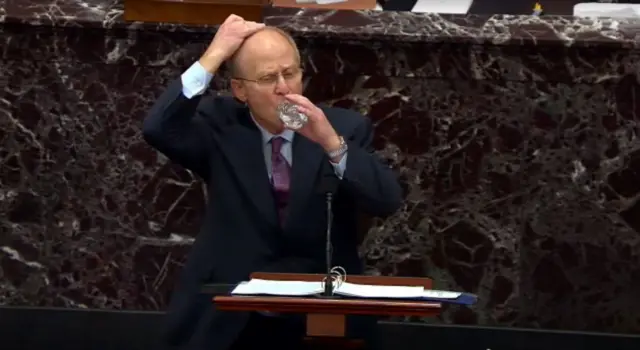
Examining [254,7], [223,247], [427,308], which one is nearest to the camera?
[427,308]

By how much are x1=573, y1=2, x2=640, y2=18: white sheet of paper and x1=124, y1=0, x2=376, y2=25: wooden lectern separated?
1279mm

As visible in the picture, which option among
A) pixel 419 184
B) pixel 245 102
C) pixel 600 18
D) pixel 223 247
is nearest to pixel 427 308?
pixel 223 247

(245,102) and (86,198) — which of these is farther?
(86,198)

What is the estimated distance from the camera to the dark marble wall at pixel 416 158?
414 cm

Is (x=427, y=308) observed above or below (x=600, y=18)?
below

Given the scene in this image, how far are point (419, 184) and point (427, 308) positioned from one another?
195 centimetres

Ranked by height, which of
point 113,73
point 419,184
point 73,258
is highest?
point 113,73

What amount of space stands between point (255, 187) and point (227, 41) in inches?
16.9

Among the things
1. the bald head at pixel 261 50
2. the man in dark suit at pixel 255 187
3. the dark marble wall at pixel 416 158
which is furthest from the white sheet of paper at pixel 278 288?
the dark marble wall at pixel 416 158

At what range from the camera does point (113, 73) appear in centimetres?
422

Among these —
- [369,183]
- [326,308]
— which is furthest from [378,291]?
[369,183]

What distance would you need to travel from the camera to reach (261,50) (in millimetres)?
3092

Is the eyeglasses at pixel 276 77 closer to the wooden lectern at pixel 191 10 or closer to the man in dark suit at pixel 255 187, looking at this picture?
the man in dark suit at pixel 255 187

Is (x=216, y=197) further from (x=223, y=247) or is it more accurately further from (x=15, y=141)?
(x=15, y=141)
